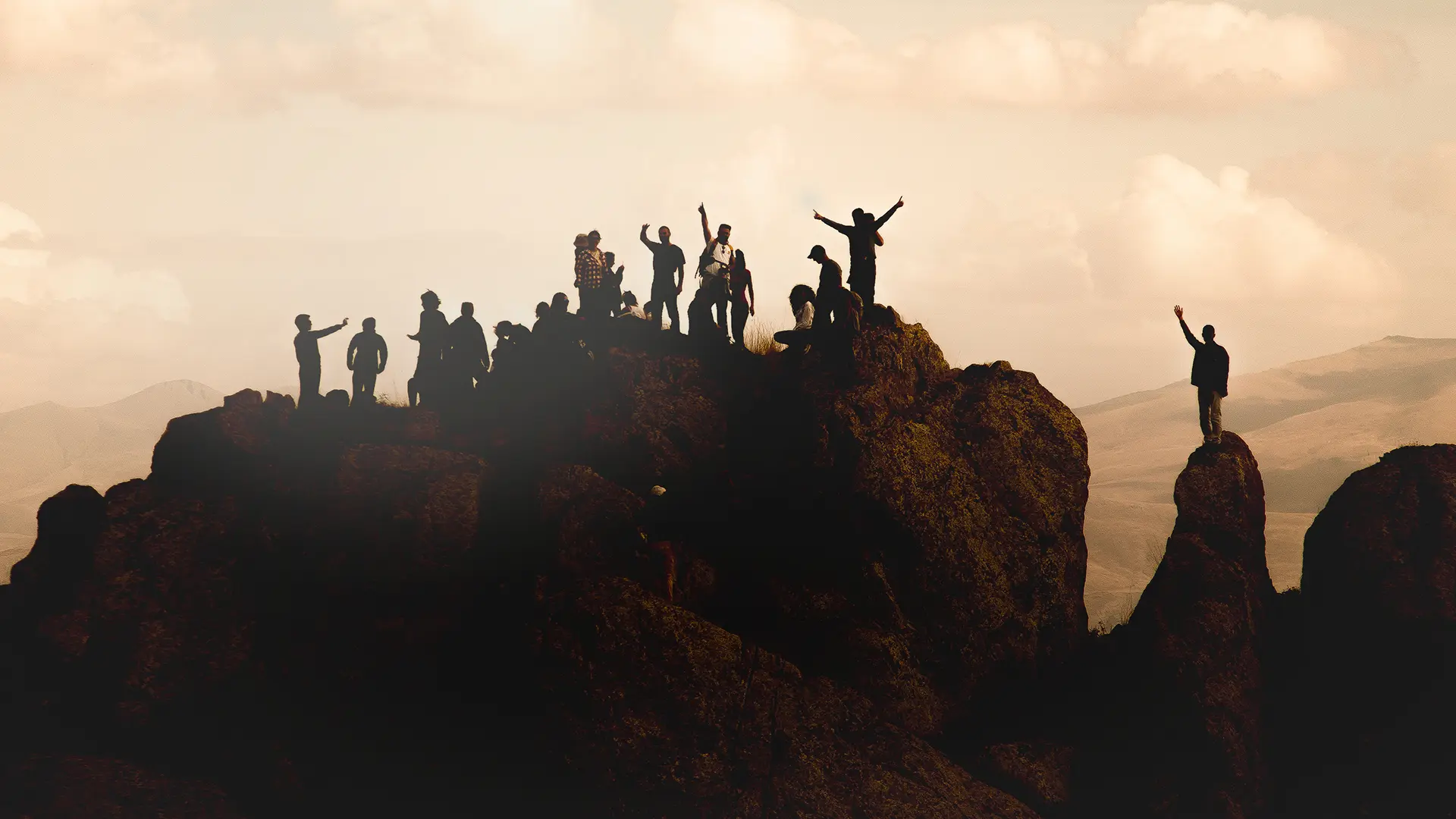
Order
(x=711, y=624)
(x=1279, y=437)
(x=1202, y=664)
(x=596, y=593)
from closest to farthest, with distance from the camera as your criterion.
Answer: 1. (x=596, y=593)
2. (x=711, y=624)
3. (x=1202, y=664)
4. (x=1279, y=437)

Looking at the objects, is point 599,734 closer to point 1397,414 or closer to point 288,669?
point 288,669

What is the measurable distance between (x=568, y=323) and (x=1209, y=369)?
589 inches

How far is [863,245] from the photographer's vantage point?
25.8 m

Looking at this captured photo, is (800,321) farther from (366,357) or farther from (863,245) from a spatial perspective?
(366,357)

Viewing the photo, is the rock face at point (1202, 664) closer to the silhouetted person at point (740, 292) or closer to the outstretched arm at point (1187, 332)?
the outstretched arm at point (1187, 332)

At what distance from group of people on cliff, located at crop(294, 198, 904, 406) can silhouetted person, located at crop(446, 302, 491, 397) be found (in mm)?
Result: 19

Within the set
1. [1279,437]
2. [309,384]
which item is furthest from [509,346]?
[1279,437]

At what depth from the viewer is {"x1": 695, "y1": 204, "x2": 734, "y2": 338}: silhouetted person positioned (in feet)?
91.4

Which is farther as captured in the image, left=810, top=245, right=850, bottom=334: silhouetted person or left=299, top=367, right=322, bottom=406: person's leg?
left=299, top=367, right=322, bottom=406: person's leg

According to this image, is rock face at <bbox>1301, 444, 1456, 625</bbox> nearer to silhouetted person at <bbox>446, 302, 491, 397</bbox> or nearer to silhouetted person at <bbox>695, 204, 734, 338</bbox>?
silhouetted person at <bbox>695, 204, 734, 338</bbox>

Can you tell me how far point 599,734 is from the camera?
2059 centimetres

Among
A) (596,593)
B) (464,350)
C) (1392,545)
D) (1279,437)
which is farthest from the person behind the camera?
(1279,437)

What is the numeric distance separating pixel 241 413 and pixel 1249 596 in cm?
2256

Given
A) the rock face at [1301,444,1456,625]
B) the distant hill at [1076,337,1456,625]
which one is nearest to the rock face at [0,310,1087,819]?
the rock face at [1301,444,1456,625]
